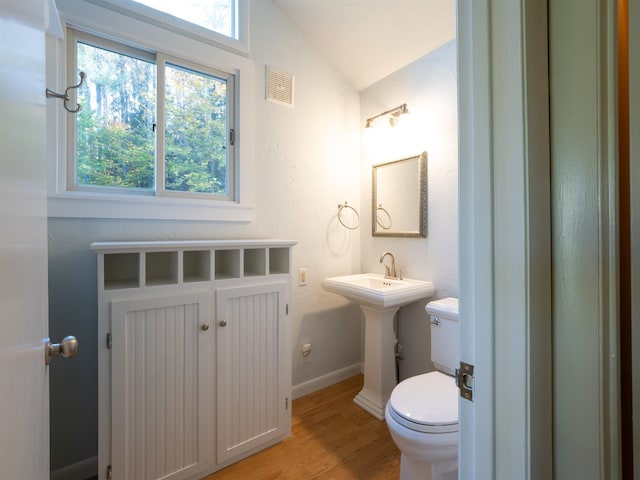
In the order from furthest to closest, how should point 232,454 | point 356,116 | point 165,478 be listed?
point 356,116 → point 232,454 → point 165,478

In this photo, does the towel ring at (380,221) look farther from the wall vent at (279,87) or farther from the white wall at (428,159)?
the wall vent at (279,87)

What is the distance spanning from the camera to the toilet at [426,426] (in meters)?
1.11

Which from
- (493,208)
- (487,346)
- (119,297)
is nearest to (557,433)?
(487,346)

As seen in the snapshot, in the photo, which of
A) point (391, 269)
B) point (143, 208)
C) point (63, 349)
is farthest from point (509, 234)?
point (391, 269)

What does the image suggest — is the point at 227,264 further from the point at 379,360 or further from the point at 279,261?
the point at 379,360

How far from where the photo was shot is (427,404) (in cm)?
124

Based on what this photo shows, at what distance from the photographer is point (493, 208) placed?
51 cm

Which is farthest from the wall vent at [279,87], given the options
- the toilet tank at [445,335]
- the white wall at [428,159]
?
the toilet tank at [445,335]

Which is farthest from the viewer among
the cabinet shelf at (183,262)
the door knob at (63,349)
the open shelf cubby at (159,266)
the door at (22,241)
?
the open shelf cubby at (159,266)

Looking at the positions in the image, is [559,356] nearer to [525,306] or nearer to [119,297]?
[525,306]

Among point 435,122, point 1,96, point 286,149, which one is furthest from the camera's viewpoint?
point 286,149

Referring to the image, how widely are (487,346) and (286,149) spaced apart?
1.81 metres

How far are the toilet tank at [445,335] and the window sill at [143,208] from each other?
1263mm

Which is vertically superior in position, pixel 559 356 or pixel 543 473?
pixel 559 356
